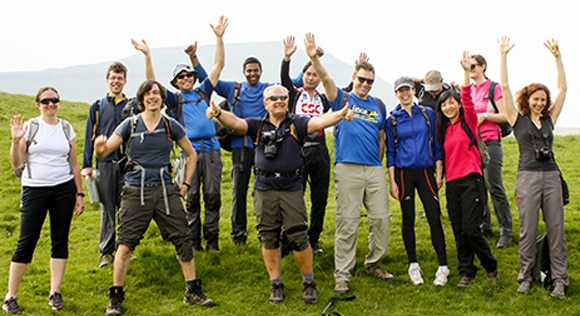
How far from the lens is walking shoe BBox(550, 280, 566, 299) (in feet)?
27.0

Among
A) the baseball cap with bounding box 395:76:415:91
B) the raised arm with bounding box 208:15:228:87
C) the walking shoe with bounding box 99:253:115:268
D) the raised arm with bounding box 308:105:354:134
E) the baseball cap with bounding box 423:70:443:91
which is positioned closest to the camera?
the raised arm with bounding box 308:105:354:134

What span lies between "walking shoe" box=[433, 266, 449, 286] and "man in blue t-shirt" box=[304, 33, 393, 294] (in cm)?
109

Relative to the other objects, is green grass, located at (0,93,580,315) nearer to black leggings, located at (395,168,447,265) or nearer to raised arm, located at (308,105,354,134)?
black leggings, located at (395,168,447,265)

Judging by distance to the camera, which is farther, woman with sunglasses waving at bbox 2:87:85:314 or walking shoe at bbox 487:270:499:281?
walking shoe at bbox 487:270:499:281

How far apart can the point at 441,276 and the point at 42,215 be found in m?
6.14

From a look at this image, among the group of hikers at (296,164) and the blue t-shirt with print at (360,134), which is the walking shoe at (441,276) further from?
the blue t-shirt with print at (360,134)

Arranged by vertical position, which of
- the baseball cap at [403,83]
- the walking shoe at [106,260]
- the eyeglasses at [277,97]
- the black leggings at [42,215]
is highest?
the baseball cap at [403,83]

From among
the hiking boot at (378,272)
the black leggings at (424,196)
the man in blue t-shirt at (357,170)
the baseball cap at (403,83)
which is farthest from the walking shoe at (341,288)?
the baseball cap at (403,83)

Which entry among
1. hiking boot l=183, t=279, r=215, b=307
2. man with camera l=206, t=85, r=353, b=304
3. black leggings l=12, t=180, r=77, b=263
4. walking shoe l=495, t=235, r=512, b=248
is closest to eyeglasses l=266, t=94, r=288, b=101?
man with camera l=206, t=85, r=353, b=304

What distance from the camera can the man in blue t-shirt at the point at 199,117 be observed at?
31.6 ft

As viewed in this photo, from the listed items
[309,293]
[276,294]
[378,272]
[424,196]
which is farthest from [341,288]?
[424,196]

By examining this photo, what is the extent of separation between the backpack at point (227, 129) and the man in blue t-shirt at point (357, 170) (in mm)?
2105

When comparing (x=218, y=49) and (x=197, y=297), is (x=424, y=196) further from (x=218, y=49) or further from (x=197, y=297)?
(x=218, y=49)

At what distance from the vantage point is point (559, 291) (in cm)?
827
